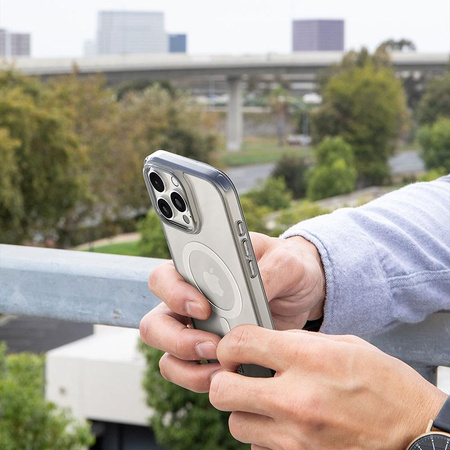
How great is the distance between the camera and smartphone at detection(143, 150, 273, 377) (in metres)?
0.60

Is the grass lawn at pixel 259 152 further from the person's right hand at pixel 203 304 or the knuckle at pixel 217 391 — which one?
the knuckle at pixel 217 391

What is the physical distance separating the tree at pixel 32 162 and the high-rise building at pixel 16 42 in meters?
12.2

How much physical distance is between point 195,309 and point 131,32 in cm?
4193

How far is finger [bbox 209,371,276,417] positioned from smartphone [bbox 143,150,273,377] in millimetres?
26

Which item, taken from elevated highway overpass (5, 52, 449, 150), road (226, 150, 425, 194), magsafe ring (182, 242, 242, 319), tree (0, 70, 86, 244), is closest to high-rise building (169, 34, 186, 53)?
elevated highway overpass (5, 52, 449, 150)

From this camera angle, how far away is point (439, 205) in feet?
3.01

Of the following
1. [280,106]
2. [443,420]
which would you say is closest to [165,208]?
[443,420]

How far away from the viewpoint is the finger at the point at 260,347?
23.3 inches

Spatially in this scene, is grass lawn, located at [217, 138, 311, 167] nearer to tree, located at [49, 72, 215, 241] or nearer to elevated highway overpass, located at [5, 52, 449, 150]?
elevated highway overpass, located at [5, 52, 449, 150]

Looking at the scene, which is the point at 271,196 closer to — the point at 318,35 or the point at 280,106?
the point at 280,106

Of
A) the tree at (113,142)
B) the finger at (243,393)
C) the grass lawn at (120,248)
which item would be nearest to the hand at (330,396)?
the finger at (243,393)

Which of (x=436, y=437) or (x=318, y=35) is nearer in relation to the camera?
(x=436, y=437)

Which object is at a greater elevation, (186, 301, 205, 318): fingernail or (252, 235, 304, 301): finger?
(252, 235, 304, 301): finger

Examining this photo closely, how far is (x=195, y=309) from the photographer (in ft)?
2.23
